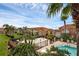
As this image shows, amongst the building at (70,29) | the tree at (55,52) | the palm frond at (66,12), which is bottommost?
the tree at (55,52)

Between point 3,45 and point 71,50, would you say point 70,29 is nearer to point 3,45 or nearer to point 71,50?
point 71,50

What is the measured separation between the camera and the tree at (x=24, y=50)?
3.82 ft

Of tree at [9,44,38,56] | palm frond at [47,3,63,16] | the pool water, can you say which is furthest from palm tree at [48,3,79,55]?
tree at [9,44,38,56]

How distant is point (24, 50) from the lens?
1171mm

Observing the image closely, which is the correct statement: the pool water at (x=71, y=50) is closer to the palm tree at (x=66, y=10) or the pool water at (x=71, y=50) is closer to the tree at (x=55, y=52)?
the tree at (x=55, y=52)

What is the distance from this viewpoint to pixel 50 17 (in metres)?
1.17

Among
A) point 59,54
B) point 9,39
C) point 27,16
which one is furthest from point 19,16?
point 59,54

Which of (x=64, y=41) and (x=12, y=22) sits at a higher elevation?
(x=12, y=22)

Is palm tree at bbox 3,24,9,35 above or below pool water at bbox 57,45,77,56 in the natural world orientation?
above

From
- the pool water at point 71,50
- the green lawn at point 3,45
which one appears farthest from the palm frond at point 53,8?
the green lawn at point 3,45

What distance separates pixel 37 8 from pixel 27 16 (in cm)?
10

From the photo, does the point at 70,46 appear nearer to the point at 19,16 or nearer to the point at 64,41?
the point at 64,41

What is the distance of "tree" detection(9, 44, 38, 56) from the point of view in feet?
3.82

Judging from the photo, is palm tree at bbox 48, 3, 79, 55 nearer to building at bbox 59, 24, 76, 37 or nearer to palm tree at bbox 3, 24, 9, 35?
building at bbox 59, 24, 76, 37
